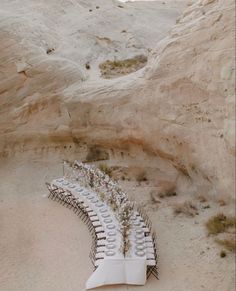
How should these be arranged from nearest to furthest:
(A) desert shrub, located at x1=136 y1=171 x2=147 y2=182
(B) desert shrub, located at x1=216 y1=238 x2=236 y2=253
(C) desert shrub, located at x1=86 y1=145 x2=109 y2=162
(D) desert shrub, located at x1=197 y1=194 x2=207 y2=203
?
(B) desert shrub, located at x1=216 y1=238 x2=236 y2=253 → (D) desert shrub, located at x1=197 y1=194 x2=207 y2=203 → (A) desert shrub, located at x1=136 y1=171 x2=147 y2=182 → (C) desert shrub, located at x1=86 y1=145 x2=109 y2=162

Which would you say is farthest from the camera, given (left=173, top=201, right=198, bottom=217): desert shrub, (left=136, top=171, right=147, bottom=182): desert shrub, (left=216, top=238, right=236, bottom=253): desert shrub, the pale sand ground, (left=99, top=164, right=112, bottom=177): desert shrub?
(left=99, top=164, right=112, bottom=177): desert shrub

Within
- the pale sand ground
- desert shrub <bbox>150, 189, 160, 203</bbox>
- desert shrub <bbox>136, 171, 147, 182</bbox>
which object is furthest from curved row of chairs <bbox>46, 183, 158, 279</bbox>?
desert shrub <bbox>136, 171, 147, 182</bbox>

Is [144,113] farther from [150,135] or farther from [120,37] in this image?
[120,37]

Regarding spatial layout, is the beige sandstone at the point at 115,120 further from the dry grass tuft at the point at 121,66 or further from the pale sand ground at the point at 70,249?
the dry grass tuft at the point at 121,66

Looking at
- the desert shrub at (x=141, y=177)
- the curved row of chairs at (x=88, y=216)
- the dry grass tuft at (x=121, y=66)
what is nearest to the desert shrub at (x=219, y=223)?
the curved row of chairs at (x=88, y=216)

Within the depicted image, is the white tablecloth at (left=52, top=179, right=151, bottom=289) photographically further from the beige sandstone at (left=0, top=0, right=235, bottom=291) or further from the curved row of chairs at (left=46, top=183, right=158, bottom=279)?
the beige sandstone at (left=0, top=0, right=235, bottom=291)

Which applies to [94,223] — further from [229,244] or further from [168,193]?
[229,244]

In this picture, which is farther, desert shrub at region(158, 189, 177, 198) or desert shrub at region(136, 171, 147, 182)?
desert shrub at region(136, 171, 147, 182)

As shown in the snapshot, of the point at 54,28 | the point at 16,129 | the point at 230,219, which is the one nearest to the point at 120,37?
the point at 54,28
